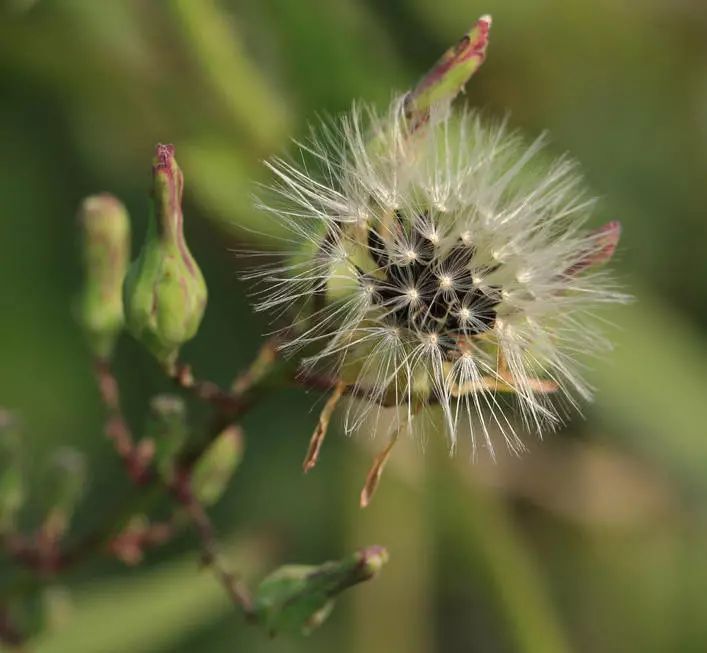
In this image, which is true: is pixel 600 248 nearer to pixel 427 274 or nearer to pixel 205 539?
pixel 427 274

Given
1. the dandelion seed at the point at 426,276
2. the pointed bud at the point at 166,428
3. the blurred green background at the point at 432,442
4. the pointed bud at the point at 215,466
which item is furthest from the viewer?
the blurred green background at the point at 432,442

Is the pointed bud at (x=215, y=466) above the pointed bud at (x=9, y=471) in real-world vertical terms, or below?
above

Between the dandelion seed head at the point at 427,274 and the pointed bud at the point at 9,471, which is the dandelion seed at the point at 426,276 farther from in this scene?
the pointed bud at the point at 9,471

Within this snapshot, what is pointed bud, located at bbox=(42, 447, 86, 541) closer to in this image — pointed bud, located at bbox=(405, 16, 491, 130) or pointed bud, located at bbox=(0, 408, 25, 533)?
pointed bud, located at bbox=(0, 408, 25, 533)

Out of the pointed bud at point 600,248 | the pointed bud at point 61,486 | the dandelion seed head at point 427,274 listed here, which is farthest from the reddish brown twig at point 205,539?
the pointed bud at point 600,248

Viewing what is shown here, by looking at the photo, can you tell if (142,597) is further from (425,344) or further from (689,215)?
(689,215)

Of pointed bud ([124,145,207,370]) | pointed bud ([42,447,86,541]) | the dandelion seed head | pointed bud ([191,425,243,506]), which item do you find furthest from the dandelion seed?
pointed bud ([42,447,86,541])

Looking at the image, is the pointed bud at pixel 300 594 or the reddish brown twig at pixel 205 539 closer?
the pointed bud at pixel 300 594

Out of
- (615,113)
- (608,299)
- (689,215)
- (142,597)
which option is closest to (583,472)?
(689,215)
